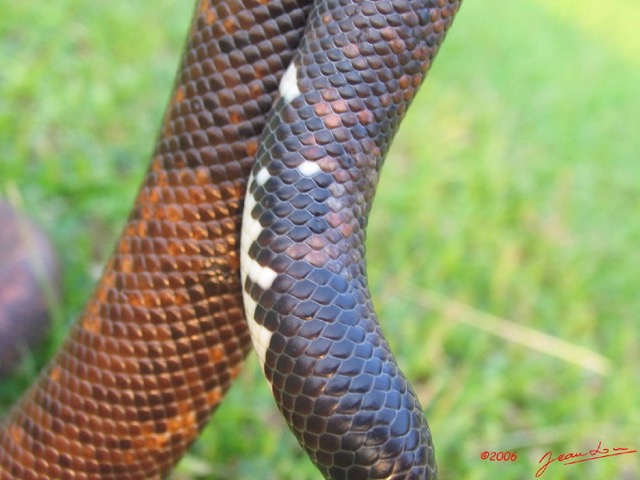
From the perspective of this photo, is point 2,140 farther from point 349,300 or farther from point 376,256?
point 349,300

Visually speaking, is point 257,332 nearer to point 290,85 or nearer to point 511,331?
point 290,85

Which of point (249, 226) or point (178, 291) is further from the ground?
point (249, 226)

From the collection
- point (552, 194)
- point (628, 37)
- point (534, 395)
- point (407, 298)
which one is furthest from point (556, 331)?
point (628, 37)
